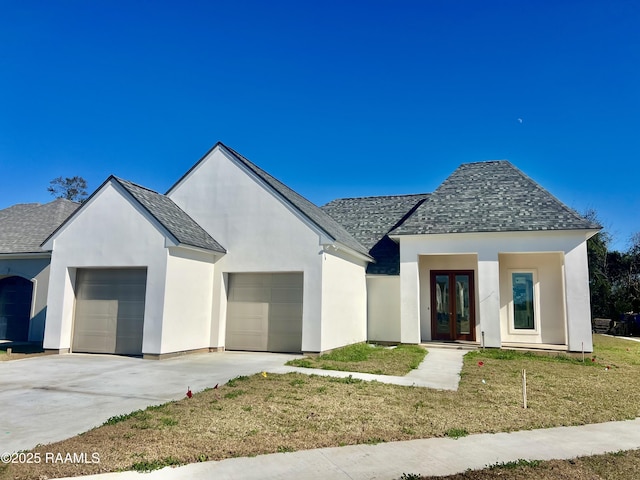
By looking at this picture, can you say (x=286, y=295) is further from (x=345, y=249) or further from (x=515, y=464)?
(x=515, y=464)

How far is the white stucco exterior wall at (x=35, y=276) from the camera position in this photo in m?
17.8

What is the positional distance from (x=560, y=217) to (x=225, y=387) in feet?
44.2

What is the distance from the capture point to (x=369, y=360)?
43.0 ft

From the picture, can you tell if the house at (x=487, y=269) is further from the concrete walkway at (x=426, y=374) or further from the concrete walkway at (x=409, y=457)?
the concrete walkway at (x=409, y=457)

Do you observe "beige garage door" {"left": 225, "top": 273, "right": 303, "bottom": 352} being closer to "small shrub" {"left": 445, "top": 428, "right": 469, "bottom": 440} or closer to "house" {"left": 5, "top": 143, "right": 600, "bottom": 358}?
"house" {"left": 5, "top": 143, "right": 600, "bottom": 358}

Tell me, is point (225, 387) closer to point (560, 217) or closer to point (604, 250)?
point (560, 217)

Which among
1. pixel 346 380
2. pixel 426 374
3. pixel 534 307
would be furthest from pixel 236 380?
pixel 534 307

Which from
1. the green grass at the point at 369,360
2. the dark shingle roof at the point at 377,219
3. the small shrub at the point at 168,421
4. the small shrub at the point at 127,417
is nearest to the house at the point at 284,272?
the dark shingle roof at the point at 377,219

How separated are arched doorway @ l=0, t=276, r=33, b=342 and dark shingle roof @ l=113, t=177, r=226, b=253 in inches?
339

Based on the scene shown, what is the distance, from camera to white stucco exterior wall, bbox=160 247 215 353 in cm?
1299

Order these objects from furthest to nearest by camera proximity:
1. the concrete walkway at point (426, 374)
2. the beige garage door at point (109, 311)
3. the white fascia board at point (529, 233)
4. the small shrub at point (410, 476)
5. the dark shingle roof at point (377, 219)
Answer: the dark shingle roof at point (377, 219), the white fascia board at point (529, 233), the beige garage door at point (109, 311), the concrete walkway at point (426, 374), the small shrub at point (410, 476)

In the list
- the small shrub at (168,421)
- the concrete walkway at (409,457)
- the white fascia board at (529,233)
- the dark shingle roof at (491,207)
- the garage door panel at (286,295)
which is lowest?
the concrete walkway at (409,457)

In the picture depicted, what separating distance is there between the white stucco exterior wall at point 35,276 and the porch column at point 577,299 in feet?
67.3

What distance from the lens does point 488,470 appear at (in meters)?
4.63
